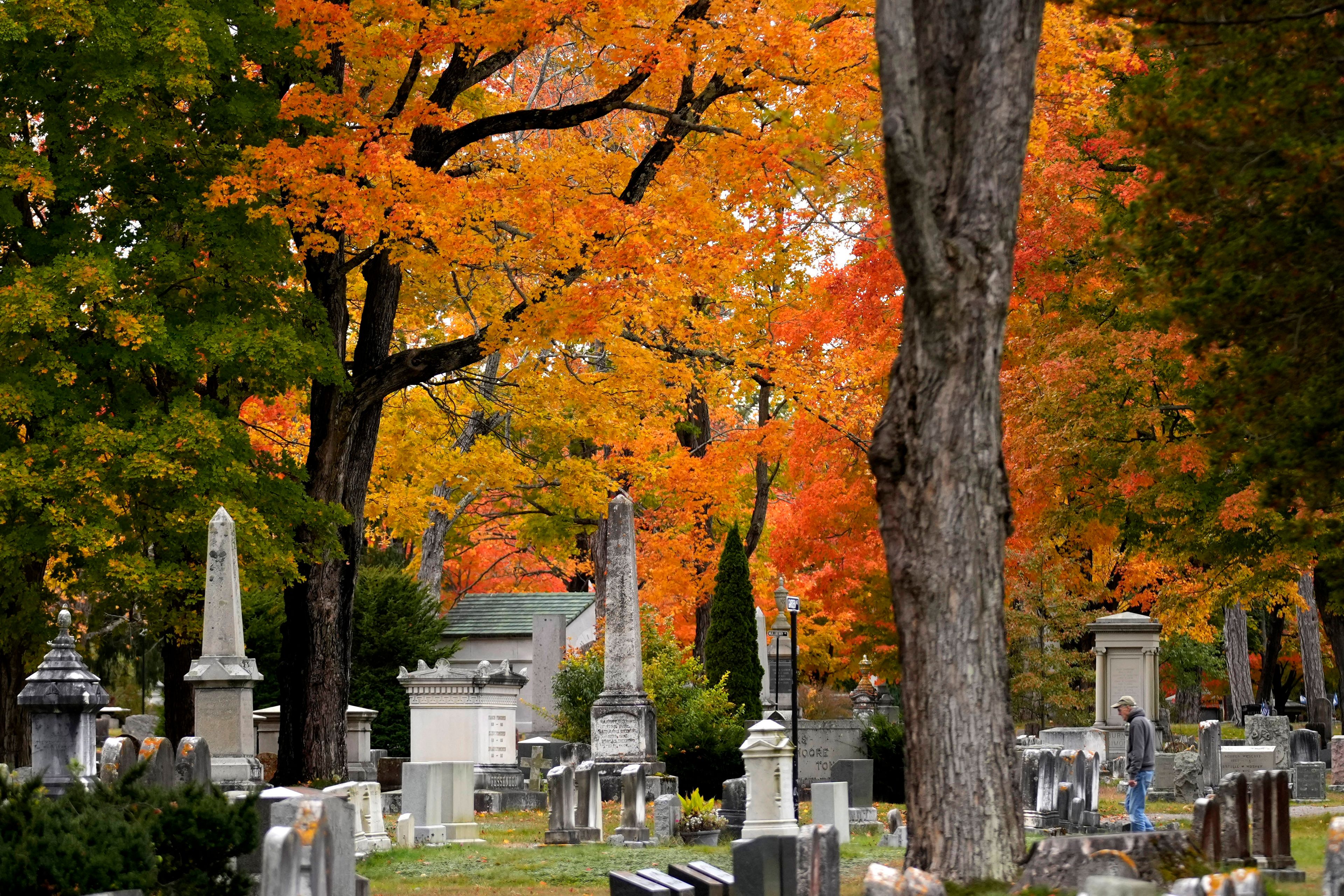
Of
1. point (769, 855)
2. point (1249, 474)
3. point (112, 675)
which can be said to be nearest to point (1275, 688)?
point (112, 675)

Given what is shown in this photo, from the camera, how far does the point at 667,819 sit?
705 inches

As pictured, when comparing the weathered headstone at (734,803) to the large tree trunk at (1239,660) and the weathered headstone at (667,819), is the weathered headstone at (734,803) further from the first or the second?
the large tree trunk at (1239,660)

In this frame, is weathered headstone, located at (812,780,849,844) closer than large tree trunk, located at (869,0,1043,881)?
No

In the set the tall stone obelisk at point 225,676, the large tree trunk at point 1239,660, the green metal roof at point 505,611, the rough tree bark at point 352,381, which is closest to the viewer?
the tall stone obelisk at point 225,676

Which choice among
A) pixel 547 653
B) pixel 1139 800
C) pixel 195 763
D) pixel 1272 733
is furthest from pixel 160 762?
pixel 547 653

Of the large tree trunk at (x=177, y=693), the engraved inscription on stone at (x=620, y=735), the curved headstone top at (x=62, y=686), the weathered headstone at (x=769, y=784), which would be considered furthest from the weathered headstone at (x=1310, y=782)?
the curved headstone top at (x=62, y=686)

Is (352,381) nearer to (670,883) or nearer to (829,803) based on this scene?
(829,803)

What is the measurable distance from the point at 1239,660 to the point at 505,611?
2060cm

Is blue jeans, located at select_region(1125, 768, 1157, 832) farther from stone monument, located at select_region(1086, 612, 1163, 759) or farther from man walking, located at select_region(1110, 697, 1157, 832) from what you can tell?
stone monument, located at select_region(1086, 612, 1163, 759)

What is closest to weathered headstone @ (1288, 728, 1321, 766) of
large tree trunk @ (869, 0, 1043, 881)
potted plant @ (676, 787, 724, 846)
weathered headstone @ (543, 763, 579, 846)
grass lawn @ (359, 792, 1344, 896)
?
grass lawn @ (359, 792, 1344, 896)

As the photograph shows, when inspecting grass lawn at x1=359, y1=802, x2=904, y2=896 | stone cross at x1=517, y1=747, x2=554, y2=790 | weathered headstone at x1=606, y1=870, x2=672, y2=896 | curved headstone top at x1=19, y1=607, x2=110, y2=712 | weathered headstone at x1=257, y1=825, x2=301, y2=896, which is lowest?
stone cross at x1=517, y1=747, x2=554, y2=790

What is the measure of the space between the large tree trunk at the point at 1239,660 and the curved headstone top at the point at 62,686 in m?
33.7

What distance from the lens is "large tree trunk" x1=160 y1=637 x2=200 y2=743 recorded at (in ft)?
71.5

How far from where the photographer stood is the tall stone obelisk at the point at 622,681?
953 inches
